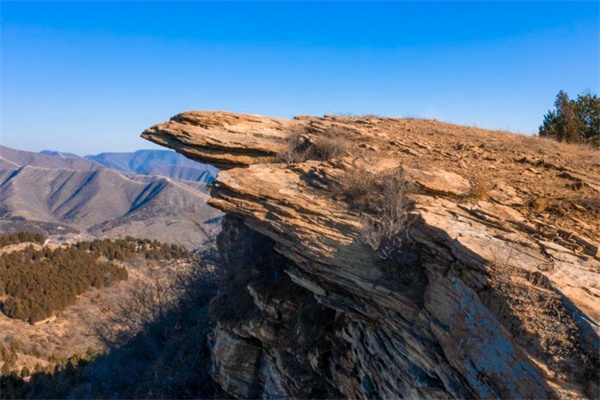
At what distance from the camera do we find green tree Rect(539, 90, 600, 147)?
16.5 metres

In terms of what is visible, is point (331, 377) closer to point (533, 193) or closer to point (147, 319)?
point (533, 193)

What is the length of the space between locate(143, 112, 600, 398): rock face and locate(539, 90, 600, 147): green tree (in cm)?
667

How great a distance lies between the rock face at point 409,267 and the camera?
4527mm

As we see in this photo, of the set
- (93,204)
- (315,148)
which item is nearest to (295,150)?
(315,148)

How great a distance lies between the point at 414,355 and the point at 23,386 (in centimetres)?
2496

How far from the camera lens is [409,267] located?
6.37 meters

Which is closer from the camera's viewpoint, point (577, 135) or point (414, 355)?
point (414, 355)

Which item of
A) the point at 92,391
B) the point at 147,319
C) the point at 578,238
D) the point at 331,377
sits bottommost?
the point at 92,391

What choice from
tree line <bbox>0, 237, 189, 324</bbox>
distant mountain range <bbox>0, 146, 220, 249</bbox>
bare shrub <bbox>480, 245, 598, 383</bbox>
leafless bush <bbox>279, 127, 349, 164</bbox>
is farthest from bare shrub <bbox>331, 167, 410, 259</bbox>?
distant mountain range <bbox>0, 146, 220, 249</bbox>

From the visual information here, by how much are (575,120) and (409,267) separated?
635 inches

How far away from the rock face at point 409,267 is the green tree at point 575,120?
6.67m

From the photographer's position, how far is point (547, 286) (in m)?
4.63

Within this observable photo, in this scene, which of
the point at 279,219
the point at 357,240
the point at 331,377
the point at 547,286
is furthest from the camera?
the point at 331,377

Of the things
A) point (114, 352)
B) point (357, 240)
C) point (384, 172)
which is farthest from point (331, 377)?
point (114, 352)
